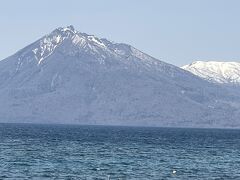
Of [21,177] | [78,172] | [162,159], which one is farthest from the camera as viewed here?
[162,159]

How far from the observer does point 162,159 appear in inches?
6304

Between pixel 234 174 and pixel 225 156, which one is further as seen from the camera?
pixel 225 156

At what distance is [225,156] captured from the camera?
176500 mm

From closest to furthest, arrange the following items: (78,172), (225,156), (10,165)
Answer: (78,172)
(10,165)
(225,156)

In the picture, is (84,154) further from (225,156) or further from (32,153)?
(225,156)

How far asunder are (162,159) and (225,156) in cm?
2287

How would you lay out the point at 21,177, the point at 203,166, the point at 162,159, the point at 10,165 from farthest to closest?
the point at 162,159
the point at 203,166
the point at 10,165
the point at 21,177

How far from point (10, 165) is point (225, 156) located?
6202 centimetres

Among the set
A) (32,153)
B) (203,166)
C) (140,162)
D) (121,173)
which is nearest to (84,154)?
(32,153)

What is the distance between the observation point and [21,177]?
115500 millimetres

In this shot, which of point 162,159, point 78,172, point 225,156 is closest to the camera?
point 78,172

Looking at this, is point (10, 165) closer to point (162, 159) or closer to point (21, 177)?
point (21, 177)

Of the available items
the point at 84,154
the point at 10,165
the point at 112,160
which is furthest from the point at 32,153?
the point at 10,165

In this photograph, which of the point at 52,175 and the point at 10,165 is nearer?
the point at 52,175
